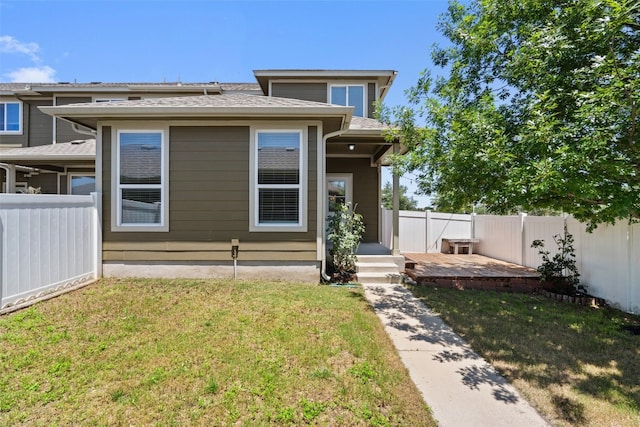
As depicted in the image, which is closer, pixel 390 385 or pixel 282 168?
pixel 390 385

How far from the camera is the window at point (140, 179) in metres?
5.97

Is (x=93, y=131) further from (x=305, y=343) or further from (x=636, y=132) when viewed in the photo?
(x=636, y=132)

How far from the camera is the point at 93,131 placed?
6.29 meters

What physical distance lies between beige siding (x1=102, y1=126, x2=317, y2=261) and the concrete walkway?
9.19 ft

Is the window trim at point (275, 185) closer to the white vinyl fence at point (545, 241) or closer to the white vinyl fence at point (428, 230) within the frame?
the white vinyl fence at point (545, 241)

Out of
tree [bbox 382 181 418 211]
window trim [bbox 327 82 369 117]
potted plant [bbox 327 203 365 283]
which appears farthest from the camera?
tree [bbox 382 181 418 211]

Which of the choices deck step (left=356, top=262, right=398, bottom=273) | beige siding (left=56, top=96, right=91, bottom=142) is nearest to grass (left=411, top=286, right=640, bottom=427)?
deck step (left=356, top=262, right=398, bottom=273)

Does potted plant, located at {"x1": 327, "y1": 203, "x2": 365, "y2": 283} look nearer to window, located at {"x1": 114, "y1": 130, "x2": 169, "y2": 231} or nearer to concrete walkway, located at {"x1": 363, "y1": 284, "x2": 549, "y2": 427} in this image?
concrete walkway, located at {"x1": 363, "y1": 284, "x2": 549, "y2": 427}

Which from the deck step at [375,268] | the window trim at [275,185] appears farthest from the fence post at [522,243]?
the window trim at [275,185]

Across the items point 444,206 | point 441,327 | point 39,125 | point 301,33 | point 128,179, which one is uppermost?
point 301,33

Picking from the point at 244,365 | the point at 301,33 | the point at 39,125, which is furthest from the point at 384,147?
the point at 39,125

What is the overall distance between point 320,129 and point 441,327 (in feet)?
13.7

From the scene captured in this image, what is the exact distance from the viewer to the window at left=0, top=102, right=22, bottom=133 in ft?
38.0

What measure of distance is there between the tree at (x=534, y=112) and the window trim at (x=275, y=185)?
175cm
